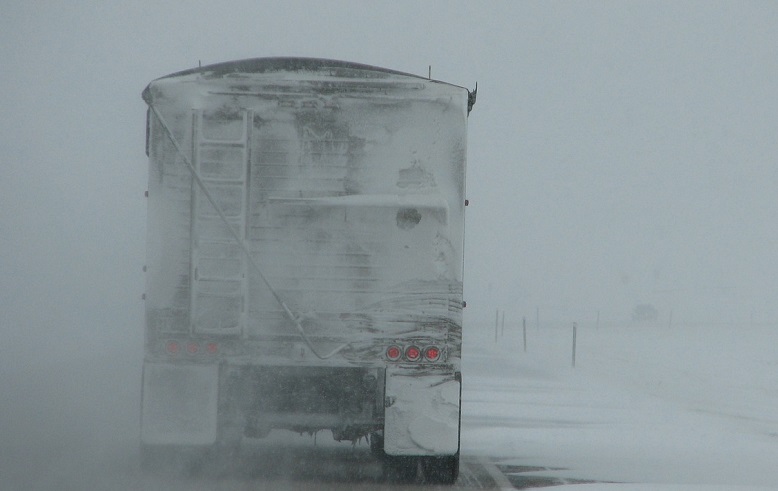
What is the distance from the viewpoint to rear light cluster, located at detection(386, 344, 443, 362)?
917cm

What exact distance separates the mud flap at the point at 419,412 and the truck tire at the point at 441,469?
0.17 m

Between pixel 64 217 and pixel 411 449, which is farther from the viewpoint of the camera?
pixel 64 217

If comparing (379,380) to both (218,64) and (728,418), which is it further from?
(728,418)

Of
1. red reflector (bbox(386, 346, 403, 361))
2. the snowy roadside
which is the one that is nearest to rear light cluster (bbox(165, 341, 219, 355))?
red reflector (bbox(386, 346, 403, 361))

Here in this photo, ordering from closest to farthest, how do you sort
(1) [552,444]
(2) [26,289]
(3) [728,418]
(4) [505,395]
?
(1) [552,444]
(3) [728,418]
(4) [505,395]
(2) [26,289]

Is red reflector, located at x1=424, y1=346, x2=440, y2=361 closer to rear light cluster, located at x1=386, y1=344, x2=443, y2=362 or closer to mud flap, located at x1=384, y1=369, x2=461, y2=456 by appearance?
rear light cluster, located at x1=386, y1=344, x2=443, y2=362

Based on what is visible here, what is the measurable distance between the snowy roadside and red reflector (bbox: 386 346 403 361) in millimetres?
1850

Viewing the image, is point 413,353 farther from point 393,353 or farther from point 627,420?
point 627,420

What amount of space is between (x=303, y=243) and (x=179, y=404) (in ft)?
5.21

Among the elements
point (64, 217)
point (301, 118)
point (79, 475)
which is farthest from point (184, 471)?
point (64, 217)

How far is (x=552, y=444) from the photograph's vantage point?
1238 cm

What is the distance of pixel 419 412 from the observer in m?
9.20

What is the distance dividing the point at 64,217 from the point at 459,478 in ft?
153

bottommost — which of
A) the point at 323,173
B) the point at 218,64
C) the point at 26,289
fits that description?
the point at 26,289
